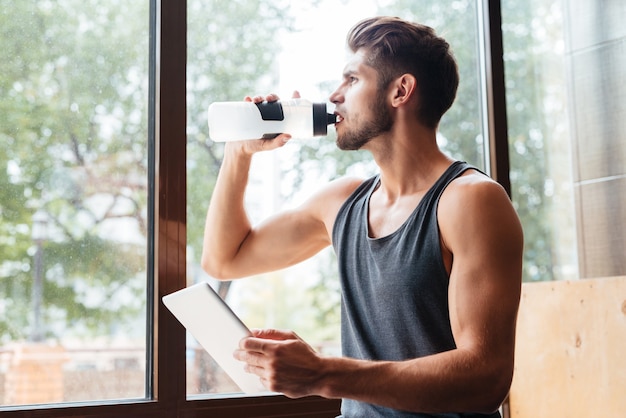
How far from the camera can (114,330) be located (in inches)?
66.2

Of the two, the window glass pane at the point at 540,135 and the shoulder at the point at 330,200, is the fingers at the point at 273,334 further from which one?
the window glass pane at the point at 540,135

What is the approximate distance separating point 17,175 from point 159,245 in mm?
330


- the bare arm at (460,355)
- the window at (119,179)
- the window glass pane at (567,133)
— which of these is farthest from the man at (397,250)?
the window glass pane at (567,133)

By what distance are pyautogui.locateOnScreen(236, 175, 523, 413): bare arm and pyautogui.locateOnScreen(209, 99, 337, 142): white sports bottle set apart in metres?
0.35

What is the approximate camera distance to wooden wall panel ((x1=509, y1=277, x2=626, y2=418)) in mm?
1700

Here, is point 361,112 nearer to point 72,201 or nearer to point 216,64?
point 216,64

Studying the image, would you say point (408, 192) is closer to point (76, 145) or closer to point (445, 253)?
point (445, 253)

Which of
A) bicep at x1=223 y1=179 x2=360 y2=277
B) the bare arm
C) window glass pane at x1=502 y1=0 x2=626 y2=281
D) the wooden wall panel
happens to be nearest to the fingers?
the bare arm

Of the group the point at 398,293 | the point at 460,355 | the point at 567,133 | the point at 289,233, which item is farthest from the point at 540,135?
the point at 460,355

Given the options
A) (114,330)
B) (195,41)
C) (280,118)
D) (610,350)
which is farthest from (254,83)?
(610,350)

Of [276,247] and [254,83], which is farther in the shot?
[254,83]

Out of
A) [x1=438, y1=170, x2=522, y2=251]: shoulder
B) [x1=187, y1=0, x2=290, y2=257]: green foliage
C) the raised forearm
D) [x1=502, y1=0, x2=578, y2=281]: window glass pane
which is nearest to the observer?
[x1=438, y1=170, x2=522, y2=251]: shoulder

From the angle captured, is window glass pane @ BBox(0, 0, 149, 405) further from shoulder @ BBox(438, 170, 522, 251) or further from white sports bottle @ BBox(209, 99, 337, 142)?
shoulder @ BBox(438, 170, 522, 251)

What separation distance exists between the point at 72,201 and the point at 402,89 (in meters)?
0.74
